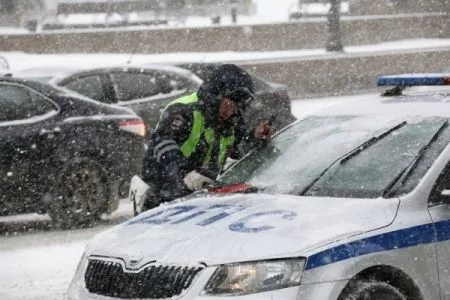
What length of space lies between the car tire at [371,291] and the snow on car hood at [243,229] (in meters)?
0.23

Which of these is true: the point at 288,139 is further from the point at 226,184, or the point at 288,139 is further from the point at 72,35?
the point at 72,35

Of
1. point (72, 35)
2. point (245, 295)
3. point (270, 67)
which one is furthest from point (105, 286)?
point (72, 35)

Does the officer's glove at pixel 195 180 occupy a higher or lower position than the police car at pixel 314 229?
lower

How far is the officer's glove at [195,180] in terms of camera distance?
675 centimetres

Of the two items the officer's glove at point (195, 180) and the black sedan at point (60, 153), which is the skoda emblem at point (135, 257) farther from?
the black sedan at point (60, 153)

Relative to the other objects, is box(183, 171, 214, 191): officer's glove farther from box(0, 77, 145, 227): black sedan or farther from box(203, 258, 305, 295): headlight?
box(0, 77, 145, 227): black sedan

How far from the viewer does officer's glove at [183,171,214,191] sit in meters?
6.75

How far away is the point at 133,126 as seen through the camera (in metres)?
11.9

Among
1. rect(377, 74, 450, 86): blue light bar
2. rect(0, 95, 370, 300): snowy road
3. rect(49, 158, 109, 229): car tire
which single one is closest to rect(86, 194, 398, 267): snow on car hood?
rect(377, 74, 450, 86): blue light bar

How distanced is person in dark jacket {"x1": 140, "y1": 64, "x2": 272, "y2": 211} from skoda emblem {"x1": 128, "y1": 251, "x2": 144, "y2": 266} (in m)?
1.36

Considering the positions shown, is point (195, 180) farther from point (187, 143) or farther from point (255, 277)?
point (255, 277)

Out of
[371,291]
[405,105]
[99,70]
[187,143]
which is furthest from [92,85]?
[371,291]

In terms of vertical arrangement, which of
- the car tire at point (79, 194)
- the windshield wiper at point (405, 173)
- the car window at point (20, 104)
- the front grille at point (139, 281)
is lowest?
the car tire at point (79, 194)

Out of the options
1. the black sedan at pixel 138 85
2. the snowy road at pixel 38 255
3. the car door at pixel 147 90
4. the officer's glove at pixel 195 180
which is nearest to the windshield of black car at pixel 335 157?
the officer's glove at pixel 195 180
